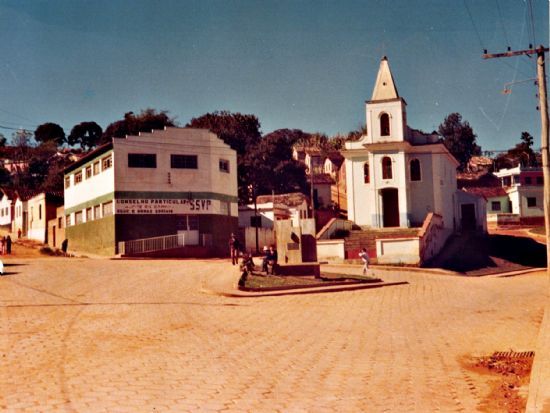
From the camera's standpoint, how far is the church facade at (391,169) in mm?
41344

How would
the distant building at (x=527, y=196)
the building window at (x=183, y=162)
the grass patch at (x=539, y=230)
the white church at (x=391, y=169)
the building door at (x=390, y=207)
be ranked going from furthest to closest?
1. the distant building at (x=527, y=196)
2. the grass patch at (x=539, y=230)
3. the building door at (x=390, y=207)
4. the white church at (x=391, y=169)
5. the building window at (x=183, y=162)

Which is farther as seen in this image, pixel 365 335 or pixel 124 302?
pixel 124 302

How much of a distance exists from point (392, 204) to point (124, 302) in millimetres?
27673

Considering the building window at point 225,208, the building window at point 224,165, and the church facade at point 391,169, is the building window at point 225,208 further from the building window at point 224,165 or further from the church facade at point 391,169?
the church facade at point 391,169

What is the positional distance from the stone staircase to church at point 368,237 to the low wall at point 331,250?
348 mm

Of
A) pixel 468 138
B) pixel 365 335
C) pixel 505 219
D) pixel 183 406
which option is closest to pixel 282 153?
pixel 505 219

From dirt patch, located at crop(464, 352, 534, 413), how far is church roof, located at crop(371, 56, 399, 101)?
33.3 metres

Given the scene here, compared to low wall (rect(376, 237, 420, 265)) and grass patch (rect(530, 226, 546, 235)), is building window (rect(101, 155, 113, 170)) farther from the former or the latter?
grass patch (rect(530, 226, 546, 235))

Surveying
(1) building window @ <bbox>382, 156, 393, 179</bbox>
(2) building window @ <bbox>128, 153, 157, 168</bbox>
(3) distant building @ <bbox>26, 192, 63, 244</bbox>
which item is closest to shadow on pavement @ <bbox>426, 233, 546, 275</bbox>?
(1) building window @ <bbox>382, 156, 393, 179</bbox>

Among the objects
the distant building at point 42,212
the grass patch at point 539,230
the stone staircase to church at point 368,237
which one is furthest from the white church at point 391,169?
the distant building at point 42,212

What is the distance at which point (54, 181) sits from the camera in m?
71.4

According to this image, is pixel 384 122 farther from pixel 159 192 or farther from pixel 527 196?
pixel 527 196

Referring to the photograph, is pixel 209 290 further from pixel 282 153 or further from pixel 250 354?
pixel 282 153

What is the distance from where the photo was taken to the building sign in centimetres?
3928
